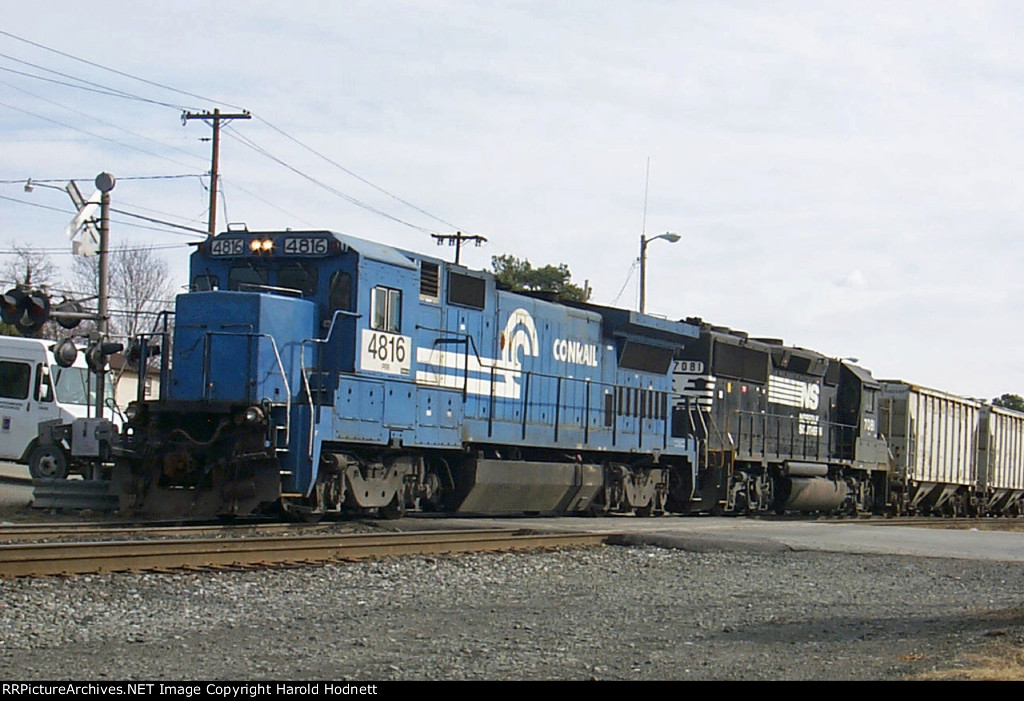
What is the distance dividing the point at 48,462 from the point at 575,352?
10.1 metres

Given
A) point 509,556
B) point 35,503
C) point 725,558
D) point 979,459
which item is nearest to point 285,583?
point 509,556

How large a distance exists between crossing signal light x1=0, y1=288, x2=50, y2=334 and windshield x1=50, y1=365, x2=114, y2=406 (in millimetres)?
7943

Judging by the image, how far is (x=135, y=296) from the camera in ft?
204

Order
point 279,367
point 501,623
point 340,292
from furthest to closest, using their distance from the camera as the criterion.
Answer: point 340,292 → point 279,367 → point 501,623

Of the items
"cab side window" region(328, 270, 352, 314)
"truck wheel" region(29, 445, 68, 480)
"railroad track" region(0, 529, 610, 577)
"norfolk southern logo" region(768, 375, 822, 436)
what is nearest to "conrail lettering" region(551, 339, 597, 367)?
"cab side window" region(328, 270, 352, 314)

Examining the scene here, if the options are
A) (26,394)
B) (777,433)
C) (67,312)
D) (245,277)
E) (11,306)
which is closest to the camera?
(245,277)

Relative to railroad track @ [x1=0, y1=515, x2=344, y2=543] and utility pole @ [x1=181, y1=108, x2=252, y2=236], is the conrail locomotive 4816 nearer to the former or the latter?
railroad track @ [x1=0, y1=515, x2=344, y2=543]

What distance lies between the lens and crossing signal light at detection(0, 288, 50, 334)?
19.1 m

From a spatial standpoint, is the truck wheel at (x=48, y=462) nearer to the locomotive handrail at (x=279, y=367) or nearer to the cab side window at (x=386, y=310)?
the locomotive handrail at (x=279, y=367)

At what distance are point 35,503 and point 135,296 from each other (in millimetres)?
47531

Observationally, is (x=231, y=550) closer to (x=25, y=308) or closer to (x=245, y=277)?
(x=245, y=277)

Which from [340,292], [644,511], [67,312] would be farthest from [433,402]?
[67,312]

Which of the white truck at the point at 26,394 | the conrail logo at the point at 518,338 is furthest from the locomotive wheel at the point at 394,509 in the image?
the white truck at the point at 26,394

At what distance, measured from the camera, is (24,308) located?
63.1 feet
